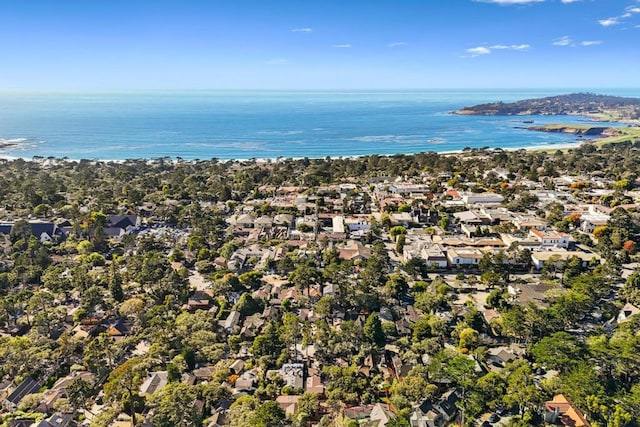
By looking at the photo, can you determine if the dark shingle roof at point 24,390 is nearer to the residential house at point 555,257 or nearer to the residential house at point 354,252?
the residential house at point 354,252

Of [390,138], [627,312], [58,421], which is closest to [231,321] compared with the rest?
[58,421]

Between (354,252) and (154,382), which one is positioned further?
(354,252)

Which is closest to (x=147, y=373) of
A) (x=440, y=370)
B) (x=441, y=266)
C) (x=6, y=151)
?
(x=440, y=370)

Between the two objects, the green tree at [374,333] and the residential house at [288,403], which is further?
the green tree at [374,333]

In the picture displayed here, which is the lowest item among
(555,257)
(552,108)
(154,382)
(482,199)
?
(154,382)

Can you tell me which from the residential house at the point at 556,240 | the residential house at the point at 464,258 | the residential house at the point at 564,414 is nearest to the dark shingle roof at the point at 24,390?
the residential house at the point at 564,414

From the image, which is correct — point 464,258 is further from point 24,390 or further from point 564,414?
point 24,390

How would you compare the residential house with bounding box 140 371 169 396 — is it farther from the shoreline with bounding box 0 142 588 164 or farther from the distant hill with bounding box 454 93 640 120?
the distant hill with bounding box 454 93 640 120

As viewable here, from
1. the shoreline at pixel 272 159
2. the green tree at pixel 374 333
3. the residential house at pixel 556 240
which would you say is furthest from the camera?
the shoreline at pixel 272 159

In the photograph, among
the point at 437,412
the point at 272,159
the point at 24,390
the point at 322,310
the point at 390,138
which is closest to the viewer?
the point at 437,412

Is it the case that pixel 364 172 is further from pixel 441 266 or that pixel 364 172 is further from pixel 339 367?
pixel 339 367

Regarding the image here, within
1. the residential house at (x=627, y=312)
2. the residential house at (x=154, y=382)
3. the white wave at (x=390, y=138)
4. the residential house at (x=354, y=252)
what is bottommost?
the residential house at (x=154, y=382)
